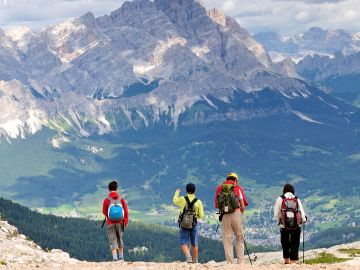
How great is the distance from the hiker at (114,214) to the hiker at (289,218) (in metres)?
11.2

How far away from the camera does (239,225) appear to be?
56.2m

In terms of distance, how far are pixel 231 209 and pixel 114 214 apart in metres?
8.55

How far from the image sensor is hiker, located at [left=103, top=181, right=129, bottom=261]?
5806 cm

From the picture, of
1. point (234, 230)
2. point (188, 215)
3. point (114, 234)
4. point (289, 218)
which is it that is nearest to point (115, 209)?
point (114, 234)

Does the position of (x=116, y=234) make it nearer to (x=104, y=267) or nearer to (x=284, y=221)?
(x=104, y=267)

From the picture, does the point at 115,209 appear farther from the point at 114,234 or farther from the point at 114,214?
the point at 114,234

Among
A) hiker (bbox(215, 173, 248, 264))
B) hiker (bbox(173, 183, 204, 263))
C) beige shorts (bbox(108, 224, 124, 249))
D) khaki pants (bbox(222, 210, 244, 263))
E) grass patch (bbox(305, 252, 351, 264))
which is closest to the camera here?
hiker (bbox(215, 173, 248, 264))

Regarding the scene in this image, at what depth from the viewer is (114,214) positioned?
191ft

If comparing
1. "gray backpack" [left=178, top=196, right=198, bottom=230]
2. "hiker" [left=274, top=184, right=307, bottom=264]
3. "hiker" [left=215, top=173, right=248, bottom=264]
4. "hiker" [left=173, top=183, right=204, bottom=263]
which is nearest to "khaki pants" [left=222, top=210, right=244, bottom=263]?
"hiker" [left=215, top=173, right=248, bottom=264]

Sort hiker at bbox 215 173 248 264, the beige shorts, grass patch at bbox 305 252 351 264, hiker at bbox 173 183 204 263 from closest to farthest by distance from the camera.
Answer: hiker at bbox 215 173 248 264 < hiker at bbox 173 183 204 263 < the beige shorts < grass patch at bbox 305 252 351 264

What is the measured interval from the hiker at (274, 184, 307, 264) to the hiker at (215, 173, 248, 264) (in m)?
2.71

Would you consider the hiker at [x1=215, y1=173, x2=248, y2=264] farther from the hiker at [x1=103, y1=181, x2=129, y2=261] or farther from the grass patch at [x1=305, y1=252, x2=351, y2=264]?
the grass patch at [x1=305, y1=252, x2=351, y2=264]

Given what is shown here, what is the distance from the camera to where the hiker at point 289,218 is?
177 feet

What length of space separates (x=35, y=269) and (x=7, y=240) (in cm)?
2491
